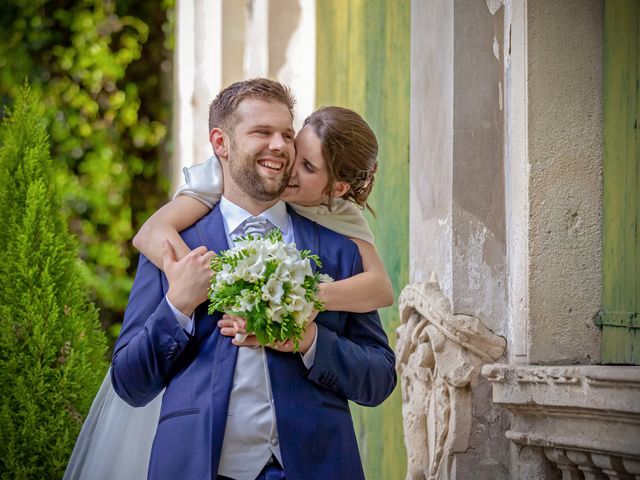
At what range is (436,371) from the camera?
3939 millimetres

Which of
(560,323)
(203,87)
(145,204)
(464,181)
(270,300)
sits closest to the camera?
(270,300)

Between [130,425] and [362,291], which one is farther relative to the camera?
[130,425]

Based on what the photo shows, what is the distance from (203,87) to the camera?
786 cm

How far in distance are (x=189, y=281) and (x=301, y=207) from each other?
1.80ft

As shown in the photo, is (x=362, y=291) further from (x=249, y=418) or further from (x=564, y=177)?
(x=564, y=177)

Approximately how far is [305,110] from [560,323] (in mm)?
2856

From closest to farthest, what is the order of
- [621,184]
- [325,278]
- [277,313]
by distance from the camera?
[277,313], [325,278], [621,184]

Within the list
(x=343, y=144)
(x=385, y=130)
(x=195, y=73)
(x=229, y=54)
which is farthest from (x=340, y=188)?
(x=195, y=73)

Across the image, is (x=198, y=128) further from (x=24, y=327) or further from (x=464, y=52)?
(x=464, y=52)

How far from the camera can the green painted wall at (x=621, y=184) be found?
3.55 m

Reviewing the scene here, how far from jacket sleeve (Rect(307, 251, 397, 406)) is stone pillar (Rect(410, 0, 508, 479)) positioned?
2.51ft

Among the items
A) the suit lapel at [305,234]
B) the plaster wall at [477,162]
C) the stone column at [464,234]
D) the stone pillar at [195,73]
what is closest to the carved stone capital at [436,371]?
the stone column at [464,234]

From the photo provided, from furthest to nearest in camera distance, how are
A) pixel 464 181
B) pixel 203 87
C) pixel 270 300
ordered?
pixel 203 87 → pixel 464 181 → pixel 270 300

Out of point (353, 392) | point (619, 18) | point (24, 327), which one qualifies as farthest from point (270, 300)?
point (24, 327)
